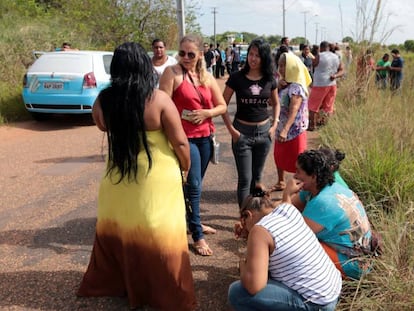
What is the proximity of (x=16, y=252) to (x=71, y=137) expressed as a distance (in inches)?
175

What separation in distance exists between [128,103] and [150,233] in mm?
797

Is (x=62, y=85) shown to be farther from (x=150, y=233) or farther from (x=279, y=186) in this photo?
(x=150, y=233)

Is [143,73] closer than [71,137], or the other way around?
[143,73]

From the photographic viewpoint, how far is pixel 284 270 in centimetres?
219

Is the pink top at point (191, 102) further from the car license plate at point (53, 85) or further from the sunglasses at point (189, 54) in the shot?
the car license plate at point (53, 85)

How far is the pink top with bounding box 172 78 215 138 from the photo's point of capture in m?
3.04

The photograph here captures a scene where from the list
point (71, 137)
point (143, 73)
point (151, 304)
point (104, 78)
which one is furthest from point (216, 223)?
point (104, 78)

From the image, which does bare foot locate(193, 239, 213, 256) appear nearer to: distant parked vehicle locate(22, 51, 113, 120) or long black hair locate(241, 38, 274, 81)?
long black hair locate(241, 38, 274, 81)

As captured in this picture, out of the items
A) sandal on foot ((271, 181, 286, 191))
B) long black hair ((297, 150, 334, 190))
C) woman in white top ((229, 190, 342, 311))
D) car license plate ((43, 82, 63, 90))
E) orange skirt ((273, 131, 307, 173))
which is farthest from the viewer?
car license plate ((43, 82, 63, 90))

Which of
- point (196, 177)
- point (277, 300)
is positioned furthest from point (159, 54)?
point (277, 300)

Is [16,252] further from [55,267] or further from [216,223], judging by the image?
[216,223]

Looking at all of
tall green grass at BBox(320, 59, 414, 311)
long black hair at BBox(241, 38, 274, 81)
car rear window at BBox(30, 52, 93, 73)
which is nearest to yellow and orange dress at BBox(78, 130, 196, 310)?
tall green grass at BBox(320, 59, 414, 311)

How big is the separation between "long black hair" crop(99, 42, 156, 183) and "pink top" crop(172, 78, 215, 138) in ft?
2.21

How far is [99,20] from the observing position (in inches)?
713
